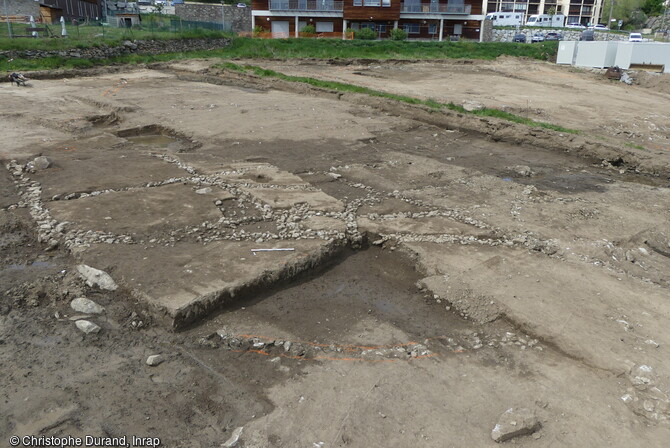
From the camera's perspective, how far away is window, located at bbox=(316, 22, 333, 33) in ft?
152

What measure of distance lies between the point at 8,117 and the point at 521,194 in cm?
1404

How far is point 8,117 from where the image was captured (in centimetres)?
1495

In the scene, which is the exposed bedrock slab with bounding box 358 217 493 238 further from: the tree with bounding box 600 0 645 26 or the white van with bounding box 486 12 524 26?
the tree with bounding box 600 0 645 26

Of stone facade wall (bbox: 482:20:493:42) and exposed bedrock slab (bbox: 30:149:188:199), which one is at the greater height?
stone facade wall (bbox: 482:20:493:42)

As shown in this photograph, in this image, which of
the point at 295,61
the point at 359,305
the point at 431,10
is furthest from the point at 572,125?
the point at 431,10

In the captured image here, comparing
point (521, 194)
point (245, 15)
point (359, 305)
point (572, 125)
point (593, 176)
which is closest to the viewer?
point (359, 305)

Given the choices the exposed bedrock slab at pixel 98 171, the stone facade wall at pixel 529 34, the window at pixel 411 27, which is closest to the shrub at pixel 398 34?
the window at pixel 411 27

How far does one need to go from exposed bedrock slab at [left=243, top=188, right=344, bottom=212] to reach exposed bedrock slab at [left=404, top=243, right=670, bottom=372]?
190 cm

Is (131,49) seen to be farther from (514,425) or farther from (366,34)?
(514,425)

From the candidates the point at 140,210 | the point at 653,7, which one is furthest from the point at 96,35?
the point at 653,7

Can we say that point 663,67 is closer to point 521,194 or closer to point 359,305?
point 521,194

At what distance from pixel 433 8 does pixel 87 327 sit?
46472 mm

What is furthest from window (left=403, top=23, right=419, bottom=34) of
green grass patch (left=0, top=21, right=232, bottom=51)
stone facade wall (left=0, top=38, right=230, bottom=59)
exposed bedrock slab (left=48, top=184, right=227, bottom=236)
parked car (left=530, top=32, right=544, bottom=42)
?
exposed bedrock slab (left=48, top=184, right=227, bottom=236)

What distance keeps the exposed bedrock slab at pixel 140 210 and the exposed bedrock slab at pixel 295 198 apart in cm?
74
